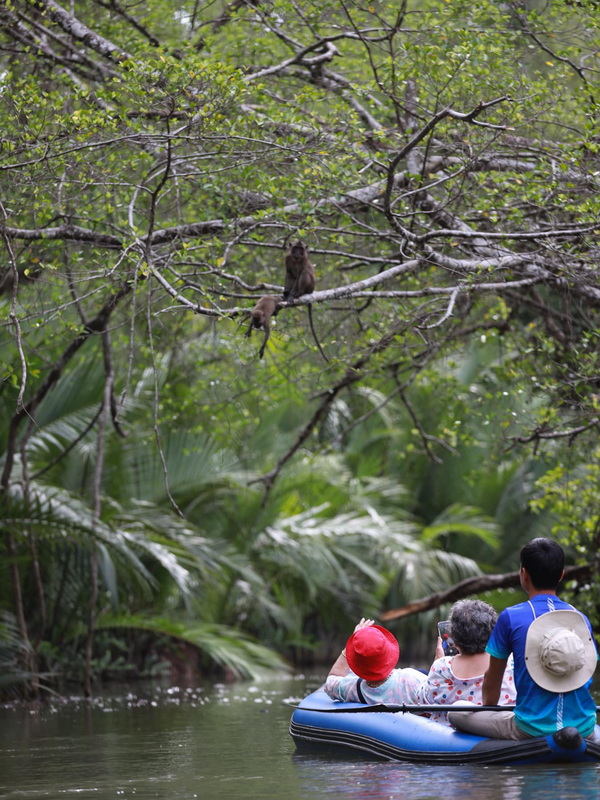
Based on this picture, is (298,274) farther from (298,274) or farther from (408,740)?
(408,740)

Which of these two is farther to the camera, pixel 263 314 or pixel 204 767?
pixel 263 314

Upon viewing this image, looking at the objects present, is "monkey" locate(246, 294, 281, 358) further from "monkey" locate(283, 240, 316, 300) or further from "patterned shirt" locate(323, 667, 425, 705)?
"patterned shirt" locate(323, 667, 425, 705)

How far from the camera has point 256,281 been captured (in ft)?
35.2

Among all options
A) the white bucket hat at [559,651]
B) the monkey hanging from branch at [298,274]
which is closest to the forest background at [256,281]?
the monkey hanging from branch at [298,274]

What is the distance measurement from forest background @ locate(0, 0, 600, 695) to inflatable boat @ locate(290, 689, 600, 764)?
8.01 feet

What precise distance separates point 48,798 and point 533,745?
8.57ft

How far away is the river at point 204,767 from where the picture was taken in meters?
5.55

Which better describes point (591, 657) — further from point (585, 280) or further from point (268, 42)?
point (268, 42)

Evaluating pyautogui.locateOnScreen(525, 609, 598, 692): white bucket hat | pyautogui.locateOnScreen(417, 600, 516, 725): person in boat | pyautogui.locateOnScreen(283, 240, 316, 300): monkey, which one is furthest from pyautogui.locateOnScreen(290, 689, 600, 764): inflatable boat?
pyautogui.locateOnScreen(283, 240, 316, 300): monkey

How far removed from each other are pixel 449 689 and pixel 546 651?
47.3 inches

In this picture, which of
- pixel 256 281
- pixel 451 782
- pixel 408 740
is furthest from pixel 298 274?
pixel 451 782

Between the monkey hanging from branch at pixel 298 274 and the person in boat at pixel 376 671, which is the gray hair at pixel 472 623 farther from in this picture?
the monkey hanging from branch at pixel 298 274

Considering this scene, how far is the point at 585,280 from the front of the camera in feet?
26.9

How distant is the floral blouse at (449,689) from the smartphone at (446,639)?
0.17m
